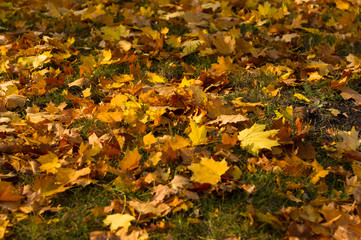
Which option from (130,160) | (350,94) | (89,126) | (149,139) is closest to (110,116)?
(89,126)

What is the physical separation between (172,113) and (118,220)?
0.93m

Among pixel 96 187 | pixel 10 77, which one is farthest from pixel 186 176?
pixel 10 77

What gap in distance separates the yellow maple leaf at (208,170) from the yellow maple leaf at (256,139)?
0.96 feet

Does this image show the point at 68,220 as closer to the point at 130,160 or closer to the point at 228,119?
the point at 130,160

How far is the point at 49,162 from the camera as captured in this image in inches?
84.7

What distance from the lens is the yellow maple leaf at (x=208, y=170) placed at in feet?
6.53

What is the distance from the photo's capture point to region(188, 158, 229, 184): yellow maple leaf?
1989mm

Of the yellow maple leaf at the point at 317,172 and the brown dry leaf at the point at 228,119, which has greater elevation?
the brown dry leaf at the point at 228,119

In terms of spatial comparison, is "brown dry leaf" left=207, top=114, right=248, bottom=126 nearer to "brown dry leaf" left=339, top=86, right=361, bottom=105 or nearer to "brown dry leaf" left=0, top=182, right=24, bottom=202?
"brown dry leaf" left=339, top=86, right=361, bottom=105

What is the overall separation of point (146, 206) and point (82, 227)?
31cm

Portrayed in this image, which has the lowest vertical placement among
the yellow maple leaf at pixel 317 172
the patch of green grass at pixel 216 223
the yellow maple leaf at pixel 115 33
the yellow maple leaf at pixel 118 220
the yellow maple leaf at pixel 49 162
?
the patch of green grass at pixel 216 223

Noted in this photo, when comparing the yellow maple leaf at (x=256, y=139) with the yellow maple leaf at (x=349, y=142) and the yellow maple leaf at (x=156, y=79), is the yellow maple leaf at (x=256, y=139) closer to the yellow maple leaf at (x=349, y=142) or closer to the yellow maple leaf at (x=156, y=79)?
the yellow maple leaf at (x=349, y=142)

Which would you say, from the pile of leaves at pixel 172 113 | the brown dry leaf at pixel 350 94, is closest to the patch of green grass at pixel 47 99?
the pile of leaves at pixel 172 113

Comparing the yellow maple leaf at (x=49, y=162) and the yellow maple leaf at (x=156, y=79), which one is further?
the yellow maple leaf at (x=156, y=79)
